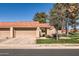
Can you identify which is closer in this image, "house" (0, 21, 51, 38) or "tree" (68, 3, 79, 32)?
"house" (0, 21, 51, 38)

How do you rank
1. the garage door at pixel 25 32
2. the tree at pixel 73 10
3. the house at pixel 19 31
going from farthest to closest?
the tree at pixel 73 10 < the garage door at pixel 25 32 < the house at pixel 19 31

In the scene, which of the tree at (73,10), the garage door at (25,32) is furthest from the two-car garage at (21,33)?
the tree at (73,10)

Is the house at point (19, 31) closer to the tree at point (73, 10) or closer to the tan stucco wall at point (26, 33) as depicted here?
the tan stucco wall at point (26, 33)

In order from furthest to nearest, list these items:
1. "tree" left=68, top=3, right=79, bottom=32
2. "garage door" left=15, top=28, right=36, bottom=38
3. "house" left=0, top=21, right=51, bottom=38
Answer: "tree" left=68, top=3, right=79, bottom=32, "garage door" left=15, top=28, right=36, bottom=38, "house" left=0, top=21, right=51, bottom=38

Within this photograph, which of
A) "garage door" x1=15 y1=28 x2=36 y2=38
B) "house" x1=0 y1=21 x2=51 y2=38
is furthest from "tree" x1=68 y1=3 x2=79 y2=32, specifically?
"garage door" x1=15 y1=28 x2=36 y2=38

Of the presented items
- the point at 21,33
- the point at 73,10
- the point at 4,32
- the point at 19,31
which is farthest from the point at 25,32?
the point at 73,10

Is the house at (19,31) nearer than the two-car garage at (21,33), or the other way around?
the house at (19,31)

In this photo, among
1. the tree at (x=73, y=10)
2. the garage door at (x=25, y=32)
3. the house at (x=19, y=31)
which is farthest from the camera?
the tree at (x=73, y=10)

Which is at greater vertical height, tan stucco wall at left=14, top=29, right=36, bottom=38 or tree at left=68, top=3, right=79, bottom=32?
tree at left=68, top=3, right=79, bottom=32

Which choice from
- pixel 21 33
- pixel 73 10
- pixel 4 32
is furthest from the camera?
pixel 73 10

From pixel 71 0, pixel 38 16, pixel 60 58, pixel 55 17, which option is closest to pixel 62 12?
pixel 55 17

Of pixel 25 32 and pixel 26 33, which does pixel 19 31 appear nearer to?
pixel 25 32

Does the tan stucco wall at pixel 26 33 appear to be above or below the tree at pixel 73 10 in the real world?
below

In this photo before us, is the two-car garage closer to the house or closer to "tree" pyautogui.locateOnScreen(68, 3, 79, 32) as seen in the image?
the house
